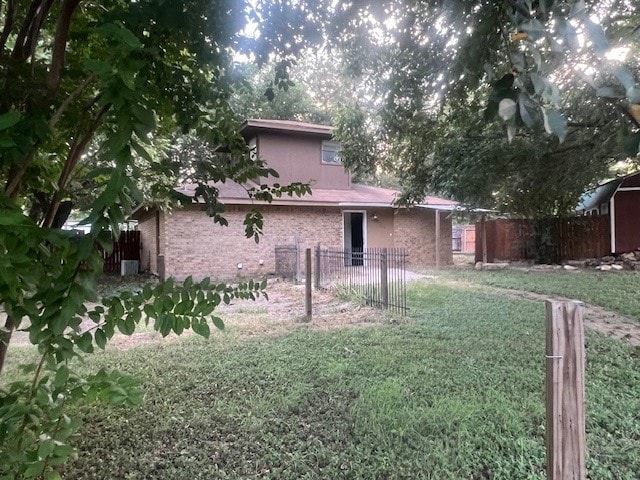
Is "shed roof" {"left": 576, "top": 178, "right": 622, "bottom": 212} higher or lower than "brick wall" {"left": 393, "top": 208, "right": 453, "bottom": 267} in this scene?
higher

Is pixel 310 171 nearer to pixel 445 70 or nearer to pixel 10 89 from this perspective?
pixel 445 70

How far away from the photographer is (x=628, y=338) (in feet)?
18.9

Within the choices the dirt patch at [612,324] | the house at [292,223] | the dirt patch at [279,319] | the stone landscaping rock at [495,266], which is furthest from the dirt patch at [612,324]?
the stone landscaping rock at [495,266]

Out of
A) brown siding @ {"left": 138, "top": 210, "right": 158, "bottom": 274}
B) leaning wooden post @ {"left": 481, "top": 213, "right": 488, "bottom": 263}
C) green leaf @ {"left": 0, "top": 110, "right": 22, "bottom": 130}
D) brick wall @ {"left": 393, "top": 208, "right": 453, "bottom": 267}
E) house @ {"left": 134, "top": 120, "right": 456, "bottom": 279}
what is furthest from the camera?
leaning wooden post @ {"left": 481, "top": 213, "right": 488, "bottom": 263}

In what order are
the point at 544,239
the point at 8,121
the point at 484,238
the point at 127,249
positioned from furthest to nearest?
the point at 484,238
the point at 544,239
the point at 127,249
the point at 8,121

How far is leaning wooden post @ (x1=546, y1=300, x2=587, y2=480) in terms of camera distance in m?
1.73

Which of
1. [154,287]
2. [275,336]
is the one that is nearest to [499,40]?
[154,287]

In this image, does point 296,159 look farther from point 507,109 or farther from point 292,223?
point 507,109

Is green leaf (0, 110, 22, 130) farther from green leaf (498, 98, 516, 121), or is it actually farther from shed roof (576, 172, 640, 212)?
shed roof (576, 172, 640, 212)

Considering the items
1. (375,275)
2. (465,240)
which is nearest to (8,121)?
(375,275)

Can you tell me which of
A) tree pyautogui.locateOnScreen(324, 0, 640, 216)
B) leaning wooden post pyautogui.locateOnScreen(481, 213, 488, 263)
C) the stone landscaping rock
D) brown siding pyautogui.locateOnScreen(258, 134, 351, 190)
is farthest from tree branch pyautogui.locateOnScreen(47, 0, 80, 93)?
leaning wooden post pyautogui.locateOnScreen(481, 213, 488, 263)

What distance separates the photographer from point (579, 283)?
10.9m

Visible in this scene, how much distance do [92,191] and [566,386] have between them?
2.62 m

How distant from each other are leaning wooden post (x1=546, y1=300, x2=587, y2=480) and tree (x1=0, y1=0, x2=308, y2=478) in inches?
49.1
